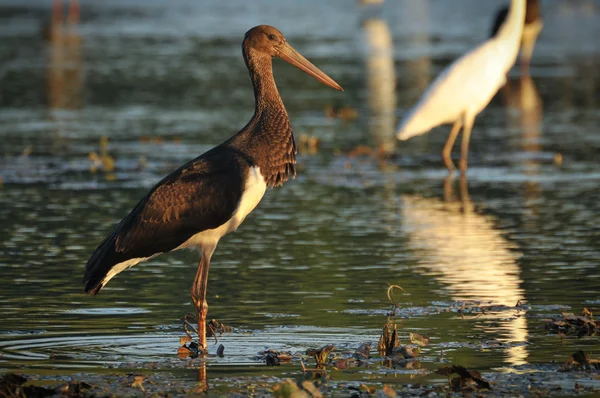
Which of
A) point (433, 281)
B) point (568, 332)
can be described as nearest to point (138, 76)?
point (433, 281)

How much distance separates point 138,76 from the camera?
26.6 metres

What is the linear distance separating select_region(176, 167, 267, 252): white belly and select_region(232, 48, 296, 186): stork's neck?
102 millimetres

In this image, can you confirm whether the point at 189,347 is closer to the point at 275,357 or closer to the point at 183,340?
the point at 183,340

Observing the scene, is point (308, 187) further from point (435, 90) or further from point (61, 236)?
point (61, 236)

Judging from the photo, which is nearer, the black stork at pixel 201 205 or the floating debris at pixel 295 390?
the floating debris at pixel 295 390

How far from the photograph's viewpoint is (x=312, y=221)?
1293cm

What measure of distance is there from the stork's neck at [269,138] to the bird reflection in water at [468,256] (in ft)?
5.05

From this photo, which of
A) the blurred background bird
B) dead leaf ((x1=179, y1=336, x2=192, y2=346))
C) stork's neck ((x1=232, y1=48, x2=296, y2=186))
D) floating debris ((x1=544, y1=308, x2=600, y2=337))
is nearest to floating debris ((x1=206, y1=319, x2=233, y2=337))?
dead leaf ((x1=179, y1=336, x2=192, y2=346))

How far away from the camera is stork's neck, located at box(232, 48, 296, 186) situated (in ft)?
29.5

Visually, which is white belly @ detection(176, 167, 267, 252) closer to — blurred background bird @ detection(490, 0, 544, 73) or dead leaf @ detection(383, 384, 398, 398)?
dead leaf @ detection(383, 384, 398, 398)

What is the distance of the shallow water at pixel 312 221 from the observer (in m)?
8.60

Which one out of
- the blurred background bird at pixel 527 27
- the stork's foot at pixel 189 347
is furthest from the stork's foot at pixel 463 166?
the blurred background bird at pixel 527 27

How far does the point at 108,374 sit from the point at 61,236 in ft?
15.9

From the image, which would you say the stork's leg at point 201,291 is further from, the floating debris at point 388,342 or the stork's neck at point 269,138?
the floating debris at point 388,342
